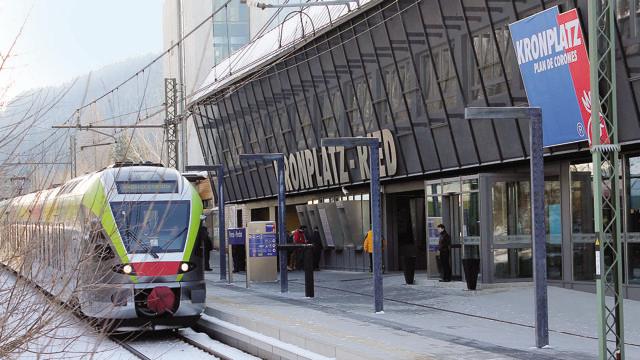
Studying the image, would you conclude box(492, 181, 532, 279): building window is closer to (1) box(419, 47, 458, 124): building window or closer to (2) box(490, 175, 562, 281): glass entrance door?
(2) box(490, 175, 562, 281): glass entrance door

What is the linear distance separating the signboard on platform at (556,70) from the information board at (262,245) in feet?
32.8

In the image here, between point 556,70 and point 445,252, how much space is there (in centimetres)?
625

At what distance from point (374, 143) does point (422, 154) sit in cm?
931

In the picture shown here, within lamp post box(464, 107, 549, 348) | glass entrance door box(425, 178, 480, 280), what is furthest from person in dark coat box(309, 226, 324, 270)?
lamp post box(464, 107, 549, 348)

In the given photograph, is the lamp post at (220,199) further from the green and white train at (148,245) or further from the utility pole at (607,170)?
the utility pole at (607,170)

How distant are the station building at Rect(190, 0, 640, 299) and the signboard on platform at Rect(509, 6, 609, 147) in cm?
34

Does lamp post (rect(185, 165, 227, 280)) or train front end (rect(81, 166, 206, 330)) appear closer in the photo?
train front end (rect(81, 166, 206, 330))

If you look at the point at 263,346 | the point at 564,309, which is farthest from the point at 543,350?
the point at 564,309

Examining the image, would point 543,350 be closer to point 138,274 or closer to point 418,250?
point 138,274

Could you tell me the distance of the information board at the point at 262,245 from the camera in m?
30.1

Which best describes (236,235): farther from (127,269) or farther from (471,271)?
(127,269)

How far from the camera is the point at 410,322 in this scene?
61.7 ft

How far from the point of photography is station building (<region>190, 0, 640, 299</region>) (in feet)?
77.2

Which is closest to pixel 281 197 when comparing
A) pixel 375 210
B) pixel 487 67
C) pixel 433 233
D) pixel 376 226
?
pixel 433 233
